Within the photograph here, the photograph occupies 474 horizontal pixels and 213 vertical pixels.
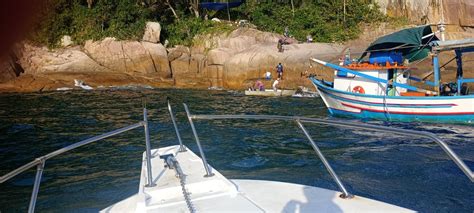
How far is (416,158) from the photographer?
999cm

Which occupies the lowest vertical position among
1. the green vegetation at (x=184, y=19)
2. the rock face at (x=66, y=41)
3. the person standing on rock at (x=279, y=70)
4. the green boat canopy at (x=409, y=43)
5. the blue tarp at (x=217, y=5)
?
the person standing on rock at (x=279, y=70)

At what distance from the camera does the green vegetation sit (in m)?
33.1

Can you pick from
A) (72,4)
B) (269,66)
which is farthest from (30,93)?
(269,66)

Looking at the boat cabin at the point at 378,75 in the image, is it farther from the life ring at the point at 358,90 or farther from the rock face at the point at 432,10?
the rock face at the point at 432,10

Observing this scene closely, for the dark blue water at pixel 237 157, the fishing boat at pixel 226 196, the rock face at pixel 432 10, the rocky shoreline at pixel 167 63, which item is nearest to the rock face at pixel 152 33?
the rocky shoreline at pixel 167 63

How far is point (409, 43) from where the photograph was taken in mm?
16750

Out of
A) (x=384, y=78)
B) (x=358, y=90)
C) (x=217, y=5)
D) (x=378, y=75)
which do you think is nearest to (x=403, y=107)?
(x=384, y=78)

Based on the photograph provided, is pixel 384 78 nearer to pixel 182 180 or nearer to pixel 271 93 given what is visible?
pixel 271 93

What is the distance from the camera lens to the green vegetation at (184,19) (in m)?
33.1

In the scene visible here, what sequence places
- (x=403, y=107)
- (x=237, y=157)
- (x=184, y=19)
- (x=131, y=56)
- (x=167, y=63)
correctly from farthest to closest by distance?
(x=184, y=19)
(x=167, y=63)
(x=131, y=56)
(x=403, y=107)
(x=237, y=157)

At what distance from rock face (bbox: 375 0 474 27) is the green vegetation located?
47.5 inches

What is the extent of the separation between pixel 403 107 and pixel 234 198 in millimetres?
13375

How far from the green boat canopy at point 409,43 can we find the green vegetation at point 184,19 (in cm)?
1502

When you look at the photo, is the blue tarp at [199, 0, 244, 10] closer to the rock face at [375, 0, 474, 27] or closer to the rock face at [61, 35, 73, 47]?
the rock face at [61, 35, 73, 47]
